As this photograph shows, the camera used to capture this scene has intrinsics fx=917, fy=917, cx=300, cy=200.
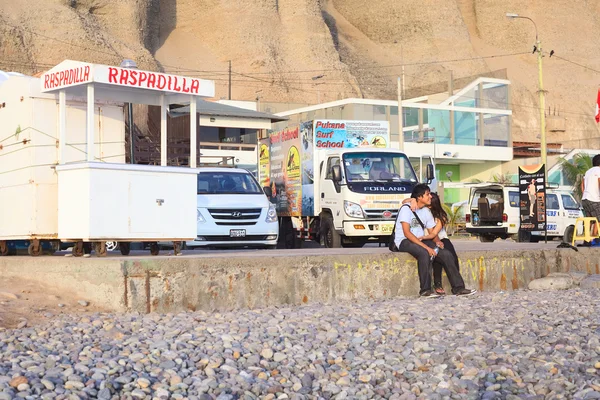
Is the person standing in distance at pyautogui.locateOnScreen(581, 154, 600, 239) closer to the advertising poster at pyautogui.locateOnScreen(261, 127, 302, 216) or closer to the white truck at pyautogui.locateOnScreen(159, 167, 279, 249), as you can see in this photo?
the white truck at pyautogui.locateOnScreen(159, 167, 279, 249)

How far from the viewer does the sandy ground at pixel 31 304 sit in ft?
29.2

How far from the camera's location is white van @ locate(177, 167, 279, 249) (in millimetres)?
16656

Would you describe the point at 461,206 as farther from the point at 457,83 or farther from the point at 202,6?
the point at 202,6

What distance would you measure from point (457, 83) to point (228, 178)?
47.2 m

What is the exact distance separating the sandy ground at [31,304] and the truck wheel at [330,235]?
30.6 ft

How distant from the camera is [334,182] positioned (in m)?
18.7

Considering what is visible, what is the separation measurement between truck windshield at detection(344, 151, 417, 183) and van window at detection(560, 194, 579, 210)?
9.63 meters

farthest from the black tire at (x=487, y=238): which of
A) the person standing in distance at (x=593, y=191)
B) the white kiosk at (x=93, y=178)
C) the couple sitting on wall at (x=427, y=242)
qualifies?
the white kiosk at (x=93, y=178)

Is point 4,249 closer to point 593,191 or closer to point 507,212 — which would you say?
point 593,191

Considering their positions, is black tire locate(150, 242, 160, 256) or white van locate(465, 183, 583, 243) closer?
black tire locate(150, 242, 160, 256)

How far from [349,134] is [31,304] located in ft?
42.8

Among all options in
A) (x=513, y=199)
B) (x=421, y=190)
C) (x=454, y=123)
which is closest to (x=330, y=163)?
(x=421, y=190)

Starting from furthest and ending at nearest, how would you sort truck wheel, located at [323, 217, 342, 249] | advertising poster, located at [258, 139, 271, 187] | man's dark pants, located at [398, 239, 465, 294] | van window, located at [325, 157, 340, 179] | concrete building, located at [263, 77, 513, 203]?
1. concrete building, located at [263, 77, 513, 203]
2. advertising poster, located at [258, 139, 271, 187]
3. van window, located at [325, 157, 340, 179]
4. truck wheel, located at [323, 217, 342, 249]
5. man's dark pants, located at [398, 239, 465, 294]

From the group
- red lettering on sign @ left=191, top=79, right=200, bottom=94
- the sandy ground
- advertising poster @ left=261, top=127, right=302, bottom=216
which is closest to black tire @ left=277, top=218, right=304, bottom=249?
advertising poster @ left=261, top=127, right=302, bottom=216
